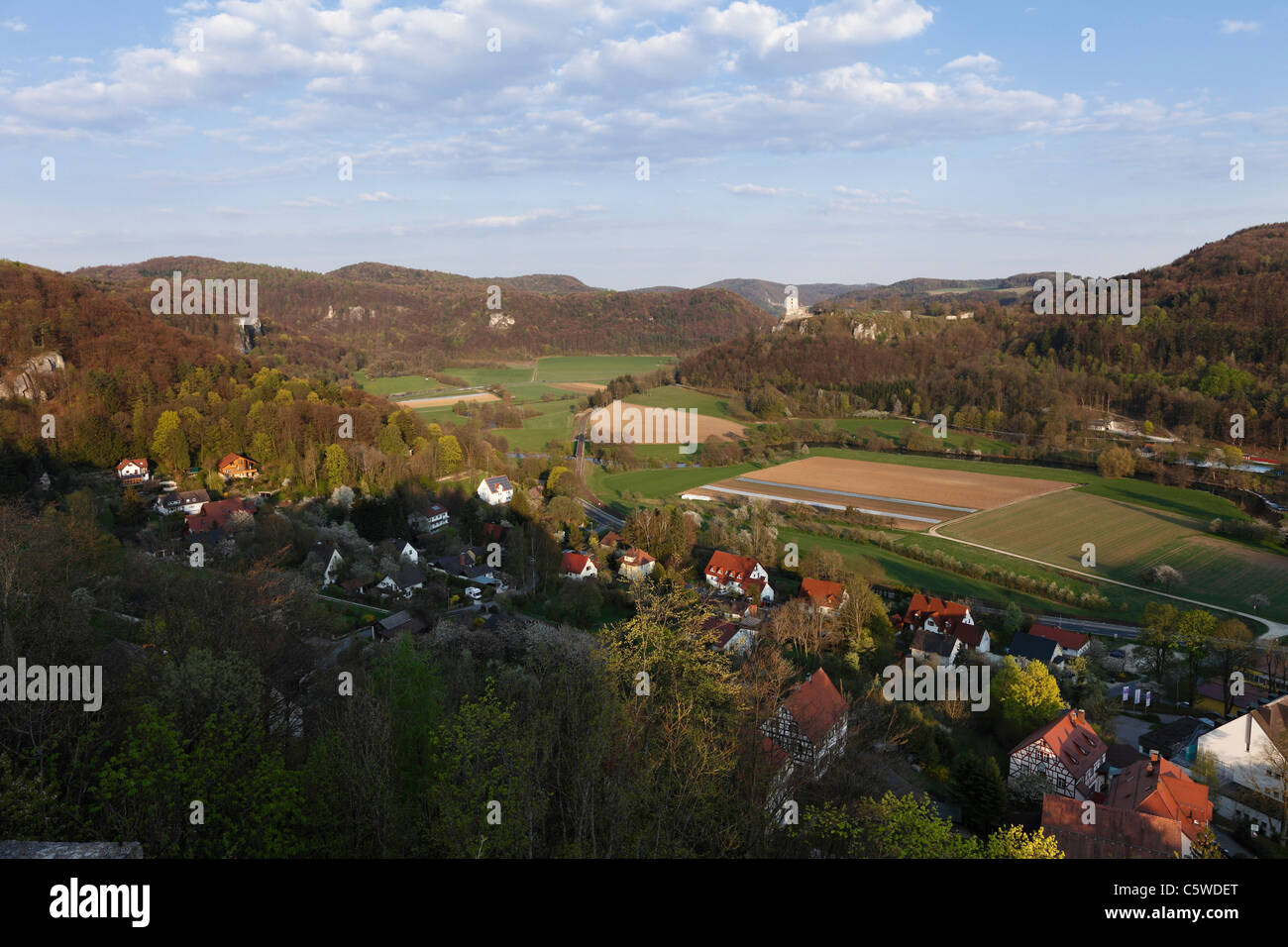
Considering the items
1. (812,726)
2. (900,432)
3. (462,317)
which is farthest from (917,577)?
(462,317)

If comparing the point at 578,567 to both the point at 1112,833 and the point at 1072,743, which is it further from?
the point at 1112,833

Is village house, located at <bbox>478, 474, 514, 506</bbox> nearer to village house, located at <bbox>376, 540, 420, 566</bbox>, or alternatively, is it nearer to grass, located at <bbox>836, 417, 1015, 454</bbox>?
village house, located at <bbox>376, 540, 420, 566</bbox>

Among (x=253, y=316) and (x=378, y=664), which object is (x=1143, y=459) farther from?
(x=253, y=316)

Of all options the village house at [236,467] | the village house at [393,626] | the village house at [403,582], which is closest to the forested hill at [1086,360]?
the village house at [236,467]

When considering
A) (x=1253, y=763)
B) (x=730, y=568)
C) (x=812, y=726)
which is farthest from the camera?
(x=730, y=568)
